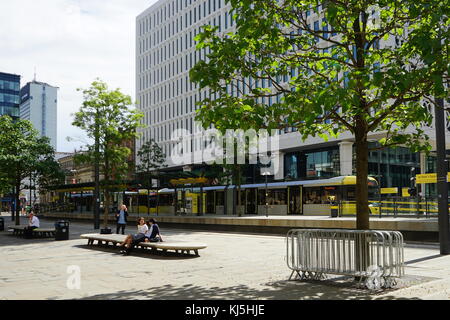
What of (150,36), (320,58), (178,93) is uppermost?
(150,36)

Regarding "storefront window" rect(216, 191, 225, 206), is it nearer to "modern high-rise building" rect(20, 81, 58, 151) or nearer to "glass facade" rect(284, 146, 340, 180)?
"glass facade" rect(284, 146, 340, 180)

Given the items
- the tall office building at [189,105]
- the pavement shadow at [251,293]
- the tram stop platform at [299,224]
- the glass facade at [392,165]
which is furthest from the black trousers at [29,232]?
the glass facade at [392,165]

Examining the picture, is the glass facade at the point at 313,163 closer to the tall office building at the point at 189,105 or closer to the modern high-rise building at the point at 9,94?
the tall office building at the point at 189,105

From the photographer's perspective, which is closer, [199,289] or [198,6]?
[199,289]

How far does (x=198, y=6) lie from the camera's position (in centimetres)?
7006

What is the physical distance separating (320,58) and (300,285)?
4569mm

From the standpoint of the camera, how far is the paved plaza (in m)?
8.32

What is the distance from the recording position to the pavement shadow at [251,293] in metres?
8.05

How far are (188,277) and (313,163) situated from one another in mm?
41968

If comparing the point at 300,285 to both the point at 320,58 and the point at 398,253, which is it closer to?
the point at 398,253

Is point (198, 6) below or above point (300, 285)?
above

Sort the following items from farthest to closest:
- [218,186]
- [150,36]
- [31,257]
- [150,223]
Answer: [150,36] < [218,186] < [150,223] < [31,257]

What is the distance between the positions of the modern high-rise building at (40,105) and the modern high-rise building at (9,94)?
225ft

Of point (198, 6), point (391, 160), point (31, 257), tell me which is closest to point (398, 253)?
point (31, 257)
